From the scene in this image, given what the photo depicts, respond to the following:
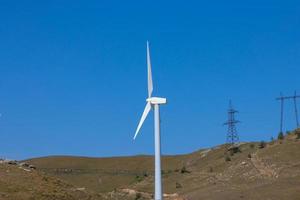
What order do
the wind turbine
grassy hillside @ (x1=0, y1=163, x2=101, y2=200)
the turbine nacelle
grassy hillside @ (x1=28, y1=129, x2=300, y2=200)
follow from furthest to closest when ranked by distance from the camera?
grassy hillside @ (x1=28, y1=129, x2=300, y2=200)
grassy hillside @ (x1=0, y1=163, x2=101, y2=200)
the turbine nacelle
the wind turbine

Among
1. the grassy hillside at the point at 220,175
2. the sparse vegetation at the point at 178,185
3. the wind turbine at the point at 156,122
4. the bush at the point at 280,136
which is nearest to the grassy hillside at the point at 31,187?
the grassy hillside at the point at 220,175

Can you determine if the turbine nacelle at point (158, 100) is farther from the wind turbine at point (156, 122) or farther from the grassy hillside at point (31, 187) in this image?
the grassy hillside at point (31, 187)

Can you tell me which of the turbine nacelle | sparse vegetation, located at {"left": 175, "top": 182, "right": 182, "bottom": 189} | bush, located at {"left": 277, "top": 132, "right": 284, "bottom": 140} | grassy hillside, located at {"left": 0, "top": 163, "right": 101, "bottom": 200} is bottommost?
grassy hillside, located at {"left": 0, "top": 163, "right": 101, "bottom": 200}

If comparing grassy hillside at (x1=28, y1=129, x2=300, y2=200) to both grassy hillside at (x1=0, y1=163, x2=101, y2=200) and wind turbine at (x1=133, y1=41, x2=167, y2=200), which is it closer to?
grassy hillside at (x1=0, y1=163, x2=101, y2=200)

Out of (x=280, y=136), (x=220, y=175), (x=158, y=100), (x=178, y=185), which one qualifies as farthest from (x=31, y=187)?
(x=280, y=136)

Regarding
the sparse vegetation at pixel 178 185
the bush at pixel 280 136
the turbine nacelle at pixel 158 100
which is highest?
the bush at pixel 280 136

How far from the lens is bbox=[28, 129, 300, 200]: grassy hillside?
79.9 m

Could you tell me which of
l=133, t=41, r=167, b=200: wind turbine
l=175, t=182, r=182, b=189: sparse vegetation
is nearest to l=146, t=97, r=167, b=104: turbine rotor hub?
l=133, t=41, r=167, b=200: wind turbine

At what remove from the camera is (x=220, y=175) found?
99062 millimetres

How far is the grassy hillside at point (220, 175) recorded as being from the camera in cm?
7994

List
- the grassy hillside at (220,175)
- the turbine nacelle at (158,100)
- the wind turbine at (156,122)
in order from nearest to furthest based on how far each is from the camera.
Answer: the wind turbine at (156,122) → the turbine nacelle at (158,100) → the grassy hillside at (220,175)

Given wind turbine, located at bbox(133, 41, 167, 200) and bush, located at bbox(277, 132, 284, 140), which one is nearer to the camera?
wind turbine, located at bbox(133, 41, 167, 200)

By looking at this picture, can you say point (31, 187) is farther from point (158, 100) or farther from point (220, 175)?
point (220, 175)

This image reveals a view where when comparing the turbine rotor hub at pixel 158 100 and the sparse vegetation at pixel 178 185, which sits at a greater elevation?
the sparse vegetation at pixel 178 185
